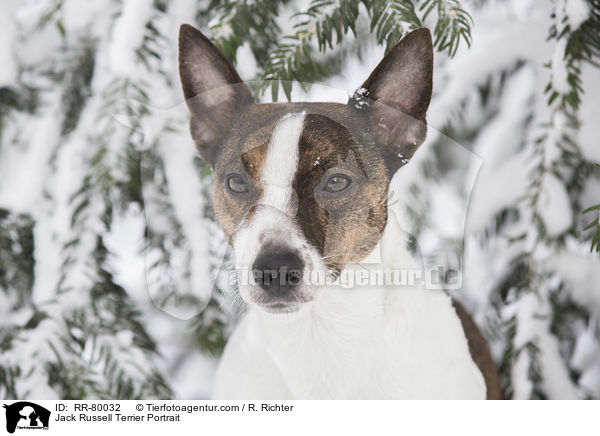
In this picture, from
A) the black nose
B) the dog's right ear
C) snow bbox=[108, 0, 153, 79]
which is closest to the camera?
the black nose

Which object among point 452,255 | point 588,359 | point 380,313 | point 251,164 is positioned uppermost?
point 251,164

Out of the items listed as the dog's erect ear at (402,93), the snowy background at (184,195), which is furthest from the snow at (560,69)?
the dog's erect ear at (402,93)

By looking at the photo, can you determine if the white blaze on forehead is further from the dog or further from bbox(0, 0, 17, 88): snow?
bbox(0, 0, 17, 88): snow

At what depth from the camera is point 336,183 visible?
2.79ft

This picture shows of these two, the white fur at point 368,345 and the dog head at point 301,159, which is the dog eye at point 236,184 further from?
the white fur at point 368,345

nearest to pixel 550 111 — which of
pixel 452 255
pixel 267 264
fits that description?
pixel 452 255

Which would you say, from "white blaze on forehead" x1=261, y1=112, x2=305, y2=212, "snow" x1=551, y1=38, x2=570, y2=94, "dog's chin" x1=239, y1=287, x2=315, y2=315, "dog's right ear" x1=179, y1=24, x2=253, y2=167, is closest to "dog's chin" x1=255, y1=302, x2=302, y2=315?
"dog's chin" x1=239, y1=287, x2=315, y2=315

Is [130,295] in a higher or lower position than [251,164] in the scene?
lower

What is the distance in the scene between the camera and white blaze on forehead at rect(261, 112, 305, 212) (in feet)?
2.73

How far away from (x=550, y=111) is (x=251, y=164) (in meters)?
0.59
